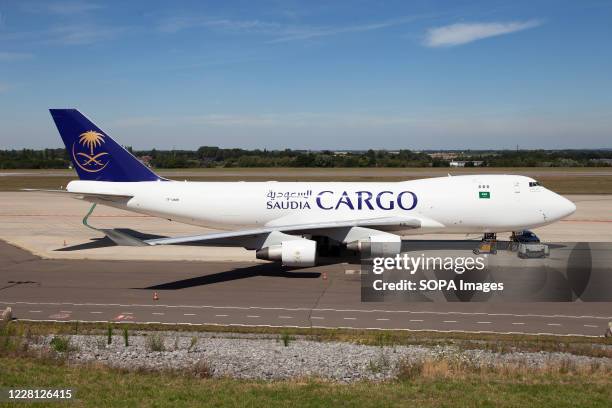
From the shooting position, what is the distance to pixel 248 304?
72.2 ft

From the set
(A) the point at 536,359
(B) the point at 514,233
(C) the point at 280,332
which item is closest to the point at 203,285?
(C) the point at 280,332

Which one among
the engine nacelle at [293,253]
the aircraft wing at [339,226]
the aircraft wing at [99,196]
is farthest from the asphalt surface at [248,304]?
the aircraft wing at [99,196]

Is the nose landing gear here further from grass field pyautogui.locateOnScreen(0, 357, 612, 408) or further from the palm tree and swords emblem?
the palm tree and swords emblem

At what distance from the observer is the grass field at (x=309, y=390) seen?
11.5m

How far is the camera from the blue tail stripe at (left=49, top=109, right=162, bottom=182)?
31.8 metres

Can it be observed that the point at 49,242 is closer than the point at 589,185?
Yes

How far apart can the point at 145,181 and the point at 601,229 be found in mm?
31076

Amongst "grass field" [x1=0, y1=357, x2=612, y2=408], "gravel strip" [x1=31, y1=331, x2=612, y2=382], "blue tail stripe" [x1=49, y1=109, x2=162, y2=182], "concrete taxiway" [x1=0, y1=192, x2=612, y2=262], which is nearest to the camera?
"grass field" [x1=0, y1=357, x2=612, y2=408]

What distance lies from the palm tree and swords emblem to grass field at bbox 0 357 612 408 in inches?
782

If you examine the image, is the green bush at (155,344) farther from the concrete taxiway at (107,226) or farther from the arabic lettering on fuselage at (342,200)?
the arabic lettering on fuselage at (342,200)

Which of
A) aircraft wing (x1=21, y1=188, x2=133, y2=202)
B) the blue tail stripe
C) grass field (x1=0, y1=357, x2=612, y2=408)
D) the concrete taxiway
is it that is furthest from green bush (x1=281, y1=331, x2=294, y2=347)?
the blue tail stripe

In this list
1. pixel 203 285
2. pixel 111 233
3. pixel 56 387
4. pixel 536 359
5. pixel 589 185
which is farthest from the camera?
pixel 589 185

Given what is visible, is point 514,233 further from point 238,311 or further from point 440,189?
point 238,311

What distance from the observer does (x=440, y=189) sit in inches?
1203
